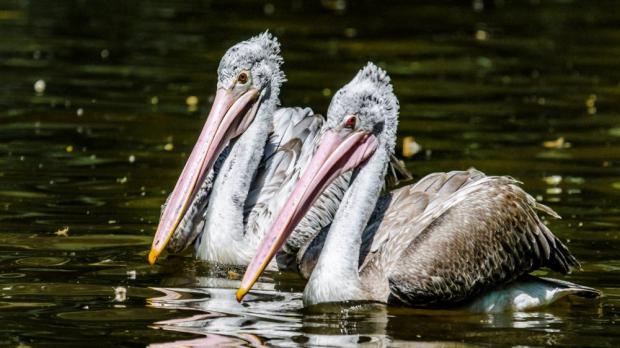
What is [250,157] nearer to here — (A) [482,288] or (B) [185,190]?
(B) [185,190]

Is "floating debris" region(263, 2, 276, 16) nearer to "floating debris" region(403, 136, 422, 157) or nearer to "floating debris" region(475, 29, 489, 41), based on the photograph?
"floating debris" region(475, 29, 489, 41)

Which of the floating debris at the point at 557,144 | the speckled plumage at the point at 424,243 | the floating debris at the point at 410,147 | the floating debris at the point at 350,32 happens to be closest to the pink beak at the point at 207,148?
the speckled plumage at the point at 424,243

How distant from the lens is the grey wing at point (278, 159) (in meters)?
9.27

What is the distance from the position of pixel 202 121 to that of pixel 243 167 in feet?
13.2

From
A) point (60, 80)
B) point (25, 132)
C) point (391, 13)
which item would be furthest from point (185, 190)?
point (391, 13)

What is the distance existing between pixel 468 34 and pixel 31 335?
12971mm

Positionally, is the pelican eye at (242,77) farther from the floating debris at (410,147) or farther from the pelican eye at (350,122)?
the floating debris at (410,147)

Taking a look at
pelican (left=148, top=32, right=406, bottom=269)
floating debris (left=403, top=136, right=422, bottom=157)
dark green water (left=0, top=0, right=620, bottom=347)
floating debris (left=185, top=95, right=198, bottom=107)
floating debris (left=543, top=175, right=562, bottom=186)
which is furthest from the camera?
floating debris (left=185, top=95, right=198, bottom=107)

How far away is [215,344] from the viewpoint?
691 cm

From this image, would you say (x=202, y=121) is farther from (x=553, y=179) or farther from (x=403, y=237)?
(x=403, y=237)

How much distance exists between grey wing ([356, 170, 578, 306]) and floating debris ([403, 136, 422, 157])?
3.67m

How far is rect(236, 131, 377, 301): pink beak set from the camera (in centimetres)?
752

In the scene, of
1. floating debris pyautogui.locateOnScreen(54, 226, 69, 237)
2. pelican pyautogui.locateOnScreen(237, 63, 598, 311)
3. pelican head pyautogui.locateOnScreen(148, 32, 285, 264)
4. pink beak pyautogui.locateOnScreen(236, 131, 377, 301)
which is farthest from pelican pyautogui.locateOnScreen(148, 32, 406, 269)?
pink beak pyautogui.locateOnScreen(236, 131, 377, 301)

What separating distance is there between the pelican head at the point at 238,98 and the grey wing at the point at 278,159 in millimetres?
315
